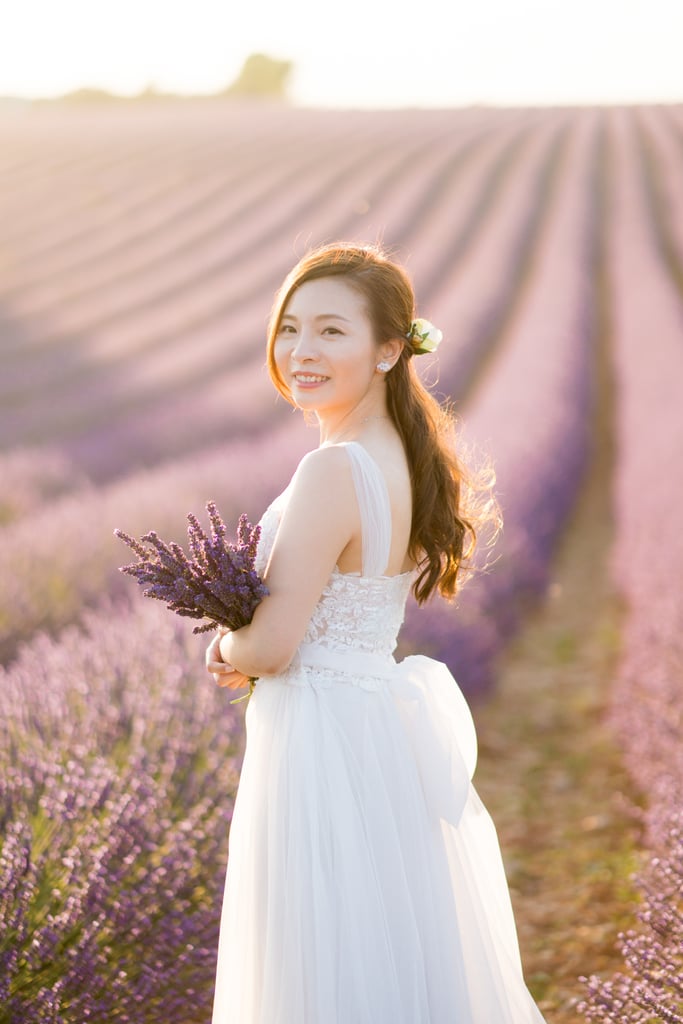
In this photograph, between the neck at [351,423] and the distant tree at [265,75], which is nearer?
the neck at [351,423]

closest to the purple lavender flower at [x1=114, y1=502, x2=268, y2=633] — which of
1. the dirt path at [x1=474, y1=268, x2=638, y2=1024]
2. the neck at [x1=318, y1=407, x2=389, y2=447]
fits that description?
the neck at [x1=318, y1=407, x2=389, y2=447]

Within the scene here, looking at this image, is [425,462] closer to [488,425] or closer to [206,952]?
[206,952]

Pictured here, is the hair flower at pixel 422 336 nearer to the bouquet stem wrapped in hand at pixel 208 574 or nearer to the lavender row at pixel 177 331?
Result: the bouquet stem wrapped in hand at pixel 208 574

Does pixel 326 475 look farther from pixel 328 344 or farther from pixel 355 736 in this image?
pixel 355 736

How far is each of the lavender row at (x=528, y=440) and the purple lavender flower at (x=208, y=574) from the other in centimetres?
61

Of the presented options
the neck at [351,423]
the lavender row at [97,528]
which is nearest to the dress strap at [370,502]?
the neck at [351,423]

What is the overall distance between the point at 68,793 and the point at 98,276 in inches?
662

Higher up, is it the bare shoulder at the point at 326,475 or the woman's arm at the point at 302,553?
the bare shoulder at the point at 326,475

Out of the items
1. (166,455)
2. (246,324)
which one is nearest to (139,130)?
(246,324)

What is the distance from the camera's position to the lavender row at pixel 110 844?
192 cm

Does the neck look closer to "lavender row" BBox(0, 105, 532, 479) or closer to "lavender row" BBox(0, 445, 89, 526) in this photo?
"lavender row" BBox(0, 105, 532, 479)

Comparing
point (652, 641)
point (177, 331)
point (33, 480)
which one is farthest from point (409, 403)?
point (177, 331)

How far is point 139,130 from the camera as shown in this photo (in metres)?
31.2

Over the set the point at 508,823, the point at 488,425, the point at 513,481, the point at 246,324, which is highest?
the point at 246,324
